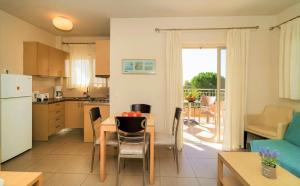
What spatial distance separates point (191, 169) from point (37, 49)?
3940mm

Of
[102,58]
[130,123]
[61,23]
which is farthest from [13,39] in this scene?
[130,123]

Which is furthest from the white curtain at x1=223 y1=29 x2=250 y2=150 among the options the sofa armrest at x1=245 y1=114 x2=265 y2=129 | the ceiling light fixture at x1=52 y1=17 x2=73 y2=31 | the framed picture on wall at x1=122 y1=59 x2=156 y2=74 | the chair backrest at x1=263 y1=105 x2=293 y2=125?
the ceiling light fixture at x1=52 y1=17 x2=73 y2=31

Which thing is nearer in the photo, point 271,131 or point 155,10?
point 271,131

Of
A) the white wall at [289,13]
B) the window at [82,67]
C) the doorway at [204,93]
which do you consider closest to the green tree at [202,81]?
the doorway at [204,93]

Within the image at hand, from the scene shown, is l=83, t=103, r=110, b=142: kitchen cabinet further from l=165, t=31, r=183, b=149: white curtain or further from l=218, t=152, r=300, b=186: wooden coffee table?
l=218, t=152, r=300, b=186: wooden coffee table

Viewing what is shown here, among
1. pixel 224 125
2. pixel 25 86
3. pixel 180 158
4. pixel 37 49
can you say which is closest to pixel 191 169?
pixel 180 158

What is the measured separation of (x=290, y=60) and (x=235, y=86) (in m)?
0.96

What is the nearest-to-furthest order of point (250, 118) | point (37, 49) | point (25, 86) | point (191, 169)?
1. point (191, 169)
2. point (25, 86)
3. point (250, 118)
4. point (37, 49)

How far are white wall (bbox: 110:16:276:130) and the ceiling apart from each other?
16 centimetres

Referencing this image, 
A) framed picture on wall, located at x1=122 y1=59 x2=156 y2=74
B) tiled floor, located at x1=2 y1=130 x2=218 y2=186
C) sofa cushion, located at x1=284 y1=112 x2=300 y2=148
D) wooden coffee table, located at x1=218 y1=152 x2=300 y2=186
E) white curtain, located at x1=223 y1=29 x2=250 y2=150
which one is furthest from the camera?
framed picture on wall, located at x1=122 y1=59 x2=156 y2=74

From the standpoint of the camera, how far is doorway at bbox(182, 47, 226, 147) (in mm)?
3993

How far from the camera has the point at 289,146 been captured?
2.55 m

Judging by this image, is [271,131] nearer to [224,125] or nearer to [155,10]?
[224,125]

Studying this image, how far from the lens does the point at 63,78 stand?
17.3 ft
